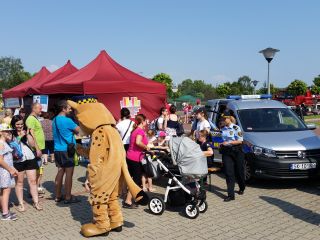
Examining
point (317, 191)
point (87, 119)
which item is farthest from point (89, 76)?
point (317, 191)

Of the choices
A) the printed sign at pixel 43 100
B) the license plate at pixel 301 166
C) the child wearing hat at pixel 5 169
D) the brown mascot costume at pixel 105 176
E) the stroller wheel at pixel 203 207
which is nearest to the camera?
the brown mascot costume at pixel 105 176

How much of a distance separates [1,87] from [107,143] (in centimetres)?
11907

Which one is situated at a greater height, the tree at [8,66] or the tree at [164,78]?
the tree at [8,66]

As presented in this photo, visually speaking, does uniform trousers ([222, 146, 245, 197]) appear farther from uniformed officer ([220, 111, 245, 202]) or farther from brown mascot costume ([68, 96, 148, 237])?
brown mascot costume ([68, 96, 148, 237])

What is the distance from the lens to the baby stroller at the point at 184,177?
5789 mm

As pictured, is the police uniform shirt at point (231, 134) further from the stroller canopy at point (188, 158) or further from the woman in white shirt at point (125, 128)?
the woman in white shirt at point (125, 128)

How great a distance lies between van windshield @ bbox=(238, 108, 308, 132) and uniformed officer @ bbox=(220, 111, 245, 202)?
134cm

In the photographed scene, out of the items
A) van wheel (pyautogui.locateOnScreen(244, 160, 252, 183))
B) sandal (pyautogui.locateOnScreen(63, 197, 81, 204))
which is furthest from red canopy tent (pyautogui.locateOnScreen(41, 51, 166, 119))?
van wheel (pyautogui.locateOnScreen(244, 160, 252, 183))

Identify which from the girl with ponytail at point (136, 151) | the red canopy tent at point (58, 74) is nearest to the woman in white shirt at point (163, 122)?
the girl with ponytail at point (136, 151)

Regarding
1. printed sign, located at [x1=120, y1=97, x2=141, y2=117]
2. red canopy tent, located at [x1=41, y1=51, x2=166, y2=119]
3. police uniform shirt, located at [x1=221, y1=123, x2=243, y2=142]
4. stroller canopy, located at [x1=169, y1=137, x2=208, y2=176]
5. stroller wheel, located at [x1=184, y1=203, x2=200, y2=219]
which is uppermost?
red canopy tent, located at [x1=41, y1=51, x2=166, y2=119]

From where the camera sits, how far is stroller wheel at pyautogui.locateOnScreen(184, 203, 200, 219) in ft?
18.9

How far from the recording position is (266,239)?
4.87 meters

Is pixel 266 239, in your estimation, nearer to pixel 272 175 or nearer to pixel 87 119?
pixel 272 175

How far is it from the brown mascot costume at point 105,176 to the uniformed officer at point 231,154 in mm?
2209
